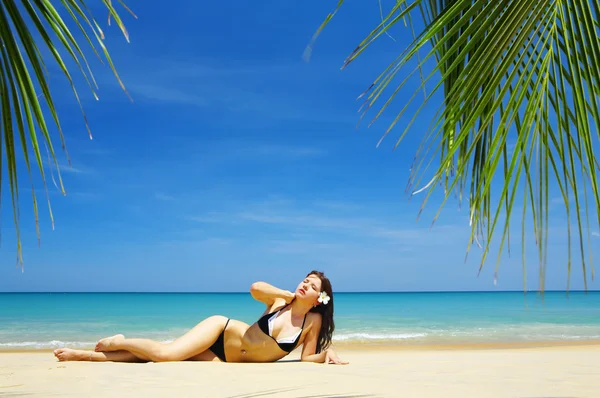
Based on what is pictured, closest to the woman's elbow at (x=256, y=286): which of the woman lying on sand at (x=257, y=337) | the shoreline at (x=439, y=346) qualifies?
the woman lying on sand at (x=257, y=337)

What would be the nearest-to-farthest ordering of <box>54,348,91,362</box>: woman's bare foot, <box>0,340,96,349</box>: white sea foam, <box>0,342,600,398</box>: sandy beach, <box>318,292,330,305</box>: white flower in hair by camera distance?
<box>0,342,600,398</box>: sandy beach < <box>318,292,330,305</box>: white flower in hair < <box>54,348,91,362</box>: woman's bare foot < <box>0,340,96,349</box>: white sea foam

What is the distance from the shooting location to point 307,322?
4535 millimetres

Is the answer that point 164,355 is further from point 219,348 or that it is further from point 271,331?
point 271,331

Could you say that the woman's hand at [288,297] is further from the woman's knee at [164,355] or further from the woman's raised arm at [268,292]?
the woman's knee at [164,355]

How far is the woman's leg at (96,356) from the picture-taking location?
14.8 feet

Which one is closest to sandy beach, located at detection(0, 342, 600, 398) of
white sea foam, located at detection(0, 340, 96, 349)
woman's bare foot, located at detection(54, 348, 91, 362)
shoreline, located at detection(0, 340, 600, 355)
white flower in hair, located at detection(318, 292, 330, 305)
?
woman's bare foot, located at detection(54, 348, 91, 362)

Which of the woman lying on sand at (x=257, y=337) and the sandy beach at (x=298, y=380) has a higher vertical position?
the woman lying on sand at (x=257, y=337)

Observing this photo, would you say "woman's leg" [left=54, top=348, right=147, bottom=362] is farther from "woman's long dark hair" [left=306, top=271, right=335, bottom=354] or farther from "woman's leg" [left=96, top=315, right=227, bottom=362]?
"woman's long dark hair" [left=306, top=271, right=335, bottom=354]

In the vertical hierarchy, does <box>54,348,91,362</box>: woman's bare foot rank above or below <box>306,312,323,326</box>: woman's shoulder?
below

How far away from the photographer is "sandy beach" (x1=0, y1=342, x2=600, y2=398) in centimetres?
343

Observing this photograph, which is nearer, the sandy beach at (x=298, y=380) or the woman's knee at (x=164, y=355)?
the sandy beach at (x=298, y=380)

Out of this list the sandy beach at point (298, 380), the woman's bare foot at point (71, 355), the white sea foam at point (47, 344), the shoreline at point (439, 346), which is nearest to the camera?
the sandy beach at point (298, 380)

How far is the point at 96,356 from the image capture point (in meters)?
4.51

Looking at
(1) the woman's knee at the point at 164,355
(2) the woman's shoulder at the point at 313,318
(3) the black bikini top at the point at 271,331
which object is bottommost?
(1) the woman's knee at the point at 164,355
